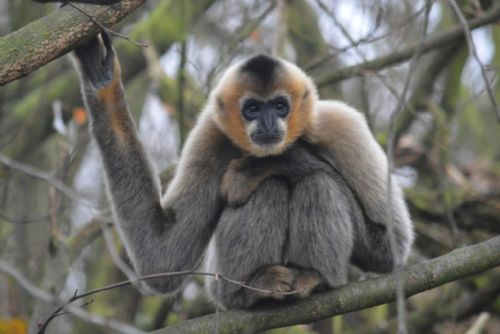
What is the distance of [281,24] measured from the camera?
32.4ft

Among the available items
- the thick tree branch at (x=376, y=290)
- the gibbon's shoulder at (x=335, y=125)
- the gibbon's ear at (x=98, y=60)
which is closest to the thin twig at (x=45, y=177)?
the gibbon's ear at (x=98, y=60)

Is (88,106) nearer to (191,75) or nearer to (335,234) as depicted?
(335,234)

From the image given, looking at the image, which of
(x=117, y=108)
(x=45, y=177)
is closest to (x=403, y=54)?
(x=117, y=108)

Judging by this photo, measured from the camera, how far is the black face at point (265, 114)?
23.3 feet

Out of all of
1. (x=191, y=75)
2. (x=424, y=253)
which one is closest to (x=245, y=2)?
Answer: (x=191, y=75)

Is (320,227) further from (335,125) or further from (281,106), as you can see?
(281,106)

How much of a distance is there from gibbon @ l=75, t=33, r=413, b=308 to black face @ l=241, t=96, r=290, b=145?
0.01 m

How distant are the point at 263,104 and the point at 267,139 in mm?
410

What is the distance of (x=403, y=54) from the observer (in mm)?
9188

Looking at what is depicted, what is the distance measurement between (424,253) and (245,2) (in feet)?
16.0

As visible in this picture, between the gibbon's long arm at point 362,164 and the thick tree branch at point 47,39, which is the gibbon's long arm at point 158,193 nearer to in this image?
the gibbon's long arm at point 362,164

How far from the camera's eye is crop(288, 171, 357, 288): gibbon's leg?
21.9 feet

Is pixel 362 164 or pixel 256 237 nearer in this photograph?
pixel 256 237

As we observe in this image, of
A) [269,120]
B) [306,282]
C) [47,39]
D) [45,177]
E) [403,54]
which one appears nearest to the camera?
[47,39]
